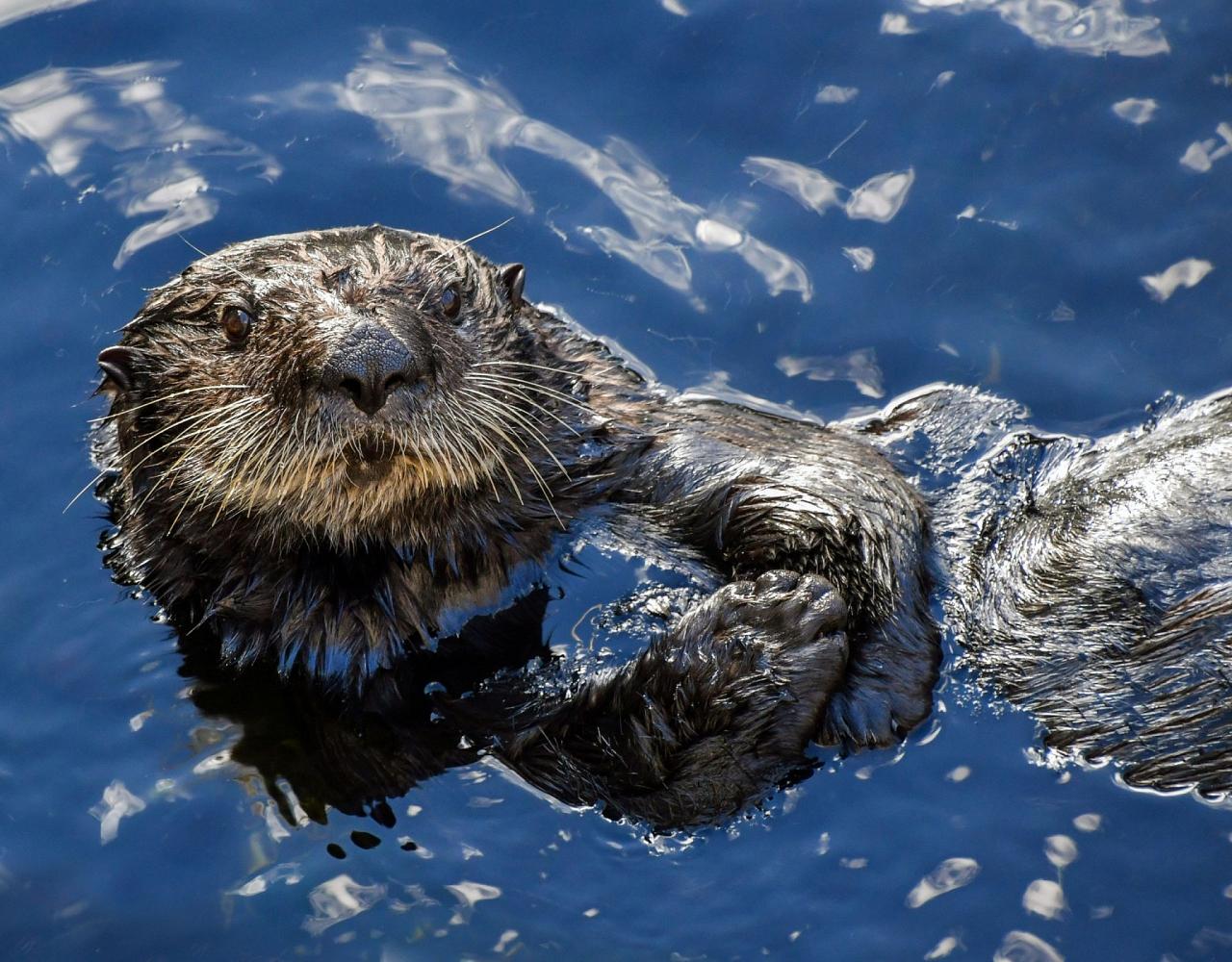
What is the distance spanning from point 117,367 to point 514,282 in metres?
1.40

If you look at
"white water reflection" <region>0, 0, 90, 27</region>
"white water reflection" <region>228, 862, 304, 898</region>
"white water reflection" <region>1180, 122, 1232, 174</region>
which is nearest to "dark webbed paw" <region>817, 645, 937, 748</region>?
"white water reflection" <region>228, 862, 304, 898</region>

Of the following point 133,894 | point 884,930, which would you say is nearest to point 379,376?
point 133,894

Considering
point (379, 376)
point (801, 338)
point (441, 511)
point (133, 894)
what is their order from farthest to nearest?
point (801, 338), point (441, 511), point (133, 894), point (379, 376)

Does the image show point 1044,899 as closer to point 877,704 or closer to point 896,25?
point 877,704

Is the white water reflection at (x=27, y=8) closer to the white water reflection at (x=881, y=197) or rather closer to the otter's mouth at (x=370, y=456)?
the white water reflection at (x=881, y=197)

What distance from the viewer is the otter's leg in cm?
438

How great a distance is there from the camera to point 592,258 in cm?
664

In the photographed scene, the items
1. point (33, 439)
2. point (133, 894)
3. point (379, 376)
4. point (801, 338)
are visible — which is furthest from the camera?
point (801, 338)

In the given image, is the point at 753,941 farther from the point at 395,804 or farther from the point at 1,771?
the point at 1,771

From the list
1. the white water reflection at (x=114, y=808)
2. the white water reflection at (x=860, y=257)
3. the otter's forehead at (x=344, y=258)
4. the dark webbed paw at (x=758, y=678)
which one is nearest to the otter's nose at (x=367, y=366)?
the otter's forehead at (x=344, y=258)

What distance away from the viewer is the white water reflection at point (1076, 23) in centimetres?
671

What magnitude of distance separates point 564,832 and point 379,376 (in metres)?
1.54

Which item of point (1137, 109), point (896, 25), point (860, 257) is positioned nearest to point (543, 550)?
point (860, 257)

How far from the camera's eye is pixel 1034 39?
6797 millimetres
